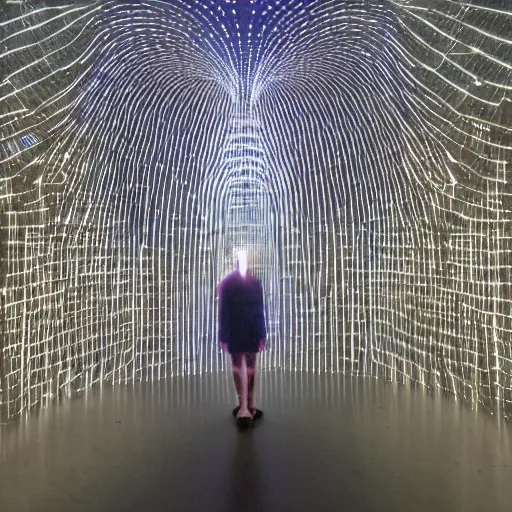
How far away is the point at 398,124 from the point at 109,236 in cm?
290

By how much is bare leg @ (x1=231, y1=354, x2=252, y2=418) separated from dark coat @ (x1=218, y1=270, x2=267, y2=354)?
0.10 metres

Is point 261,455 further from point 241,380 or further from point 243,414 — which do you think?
point 241,380

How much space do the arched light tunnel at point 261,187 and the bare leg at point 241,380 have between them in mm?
1503

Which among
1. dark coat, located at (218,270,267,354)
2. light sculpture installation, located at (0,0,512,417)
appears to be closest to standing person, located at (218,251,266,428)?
dark coat, located at (218,270,267,354)

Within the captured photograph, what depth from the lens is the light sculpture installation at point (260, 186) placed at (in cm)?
398

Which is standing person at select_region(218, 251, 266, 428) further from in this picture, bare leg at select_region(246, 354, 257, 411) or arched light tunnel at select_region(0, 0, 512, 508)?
arched light tunnel at select_region(0, 0, 512, 508)

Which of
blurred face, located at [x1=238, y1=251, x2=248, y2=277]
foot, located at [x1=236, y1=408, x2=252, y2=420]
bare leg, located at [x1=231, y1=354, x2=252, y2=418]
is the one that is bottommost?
A: foot, located at [x1=236, y1=408, x2=252, y2=420]

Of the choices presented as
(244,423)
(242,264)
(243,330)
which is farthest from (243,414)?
(242,264)

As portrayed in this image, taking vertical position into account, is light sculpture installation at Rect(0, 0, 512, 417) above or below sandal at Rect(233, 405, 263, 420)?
above

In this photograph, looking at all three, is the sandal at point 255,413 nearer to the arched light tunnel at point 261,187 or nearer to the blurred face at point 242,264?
the blurred face at point 242,264

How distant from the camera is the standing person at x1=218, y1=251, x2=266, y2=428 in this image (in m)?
4.22

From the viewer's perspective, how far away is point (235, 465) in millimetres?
3383

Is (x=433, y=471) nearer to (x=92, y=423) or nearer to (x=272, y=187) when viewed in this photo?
(x=92, y=423)

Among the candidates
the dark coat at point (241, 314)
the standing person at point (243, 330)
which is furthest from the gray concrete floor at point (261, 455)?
the dark coat at point (241, 314)
